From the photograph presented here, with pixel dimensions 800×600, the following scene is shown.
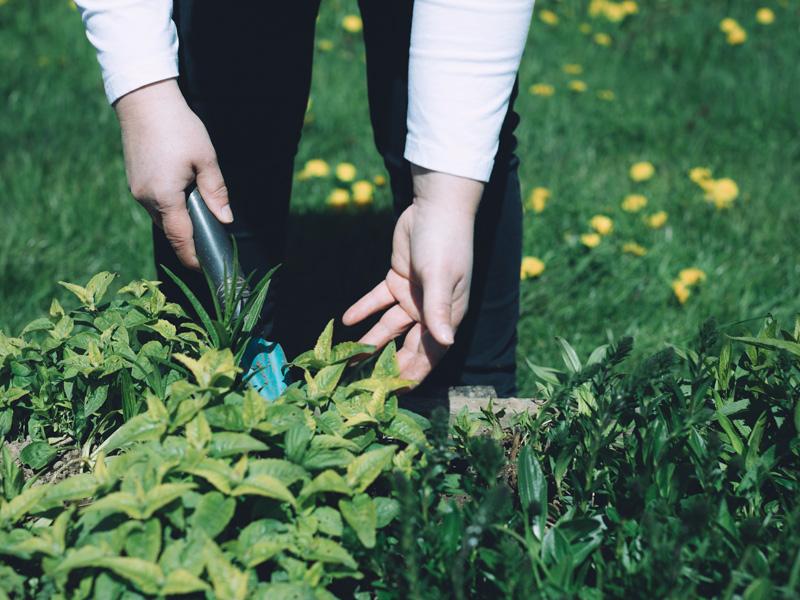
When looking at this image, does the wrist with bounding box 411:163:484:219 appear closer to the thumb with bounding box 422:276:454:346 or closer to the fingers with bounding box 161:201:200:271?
the thumb with bounding box 422:276:454:346

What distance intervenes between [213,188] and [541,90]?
7.65 ft

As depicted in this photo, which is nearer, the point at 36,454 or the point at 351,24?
the point at 36,454

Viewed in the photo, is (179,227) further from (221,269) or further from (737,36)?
(737,36)

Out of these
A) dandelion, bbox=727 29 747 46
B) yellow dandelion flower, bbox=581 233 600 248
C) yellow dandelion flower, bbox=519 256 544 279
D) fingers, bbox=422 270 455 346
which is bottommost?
yellow dandelion flower, bbox=519 256 544 279

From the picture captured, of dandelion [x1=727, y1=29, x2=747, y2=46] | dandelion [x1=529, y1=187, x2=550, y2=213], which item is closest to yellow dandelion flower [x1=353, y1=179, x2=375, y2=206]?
dandelion [x1=529, y1=187, x2=550, y2=213]

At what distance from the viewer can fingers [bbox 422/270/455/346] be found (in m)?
1.26

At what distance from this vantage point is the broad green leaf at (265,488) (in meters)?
0.95

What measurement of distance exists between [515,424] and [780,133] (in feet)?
8.26

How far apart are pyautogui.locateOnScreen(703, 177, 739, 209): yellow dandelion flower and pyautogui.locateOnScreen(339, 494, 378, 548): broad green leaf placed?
215cm

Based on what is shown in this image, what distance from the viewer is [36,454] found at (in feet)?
4.01

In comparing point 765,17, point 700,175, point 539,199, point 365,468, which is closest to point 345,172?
point 539,199

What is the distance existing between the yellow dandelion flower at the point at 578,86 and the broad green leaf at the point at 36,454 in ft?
9.23

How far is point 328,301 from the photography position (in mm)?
2438

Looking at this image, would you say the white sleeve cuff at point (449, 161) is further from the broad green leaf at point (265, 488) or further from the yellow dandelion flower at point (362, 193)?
the yellow dandelion flower at point (362, 193)
